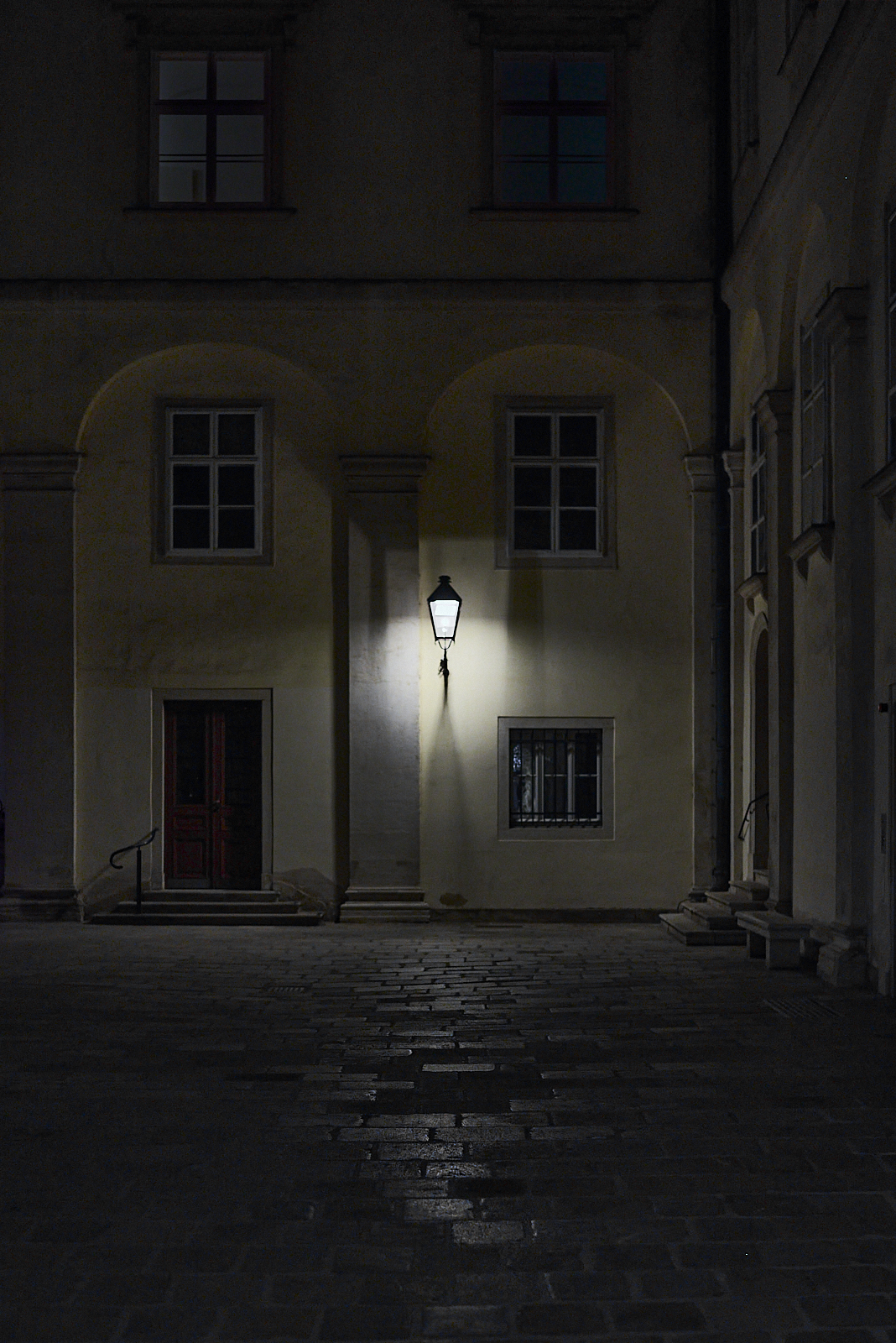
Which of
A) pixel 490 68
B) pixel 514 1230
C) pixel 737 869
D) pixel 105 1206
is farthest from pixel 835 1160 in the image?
pixel 490 68

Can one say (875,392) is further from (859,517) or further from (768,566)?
(768,566)

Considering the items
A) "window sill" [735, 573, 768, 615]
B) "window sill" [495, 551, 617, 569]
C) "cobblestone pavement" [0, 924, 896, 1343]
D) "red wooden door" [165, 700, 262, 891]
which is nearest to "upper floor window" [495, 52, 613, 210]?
"window sill" [495, 551, 617, 569]

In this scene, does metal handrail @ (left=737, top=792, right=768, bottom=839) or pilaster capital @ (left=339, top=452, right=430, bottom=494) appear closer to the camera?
metal handrail @ (left=737, top=792, right=768, bottom=839)

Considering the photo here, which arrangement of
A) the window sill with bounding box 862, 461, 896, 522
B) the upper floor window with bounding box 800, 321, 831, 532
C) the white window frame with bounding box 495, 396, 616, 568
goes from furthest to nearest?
the white window frame with bounding box 495, 396, 616, 568
the upper floor window with bounding box 800, 321, 831, 532
the window sill with bounding box 862, 461, 896, 522

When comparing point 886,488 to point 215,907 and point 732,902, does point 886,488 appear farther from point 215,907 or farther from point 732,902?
point 215,907

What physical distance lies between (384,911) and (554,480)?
209 inches

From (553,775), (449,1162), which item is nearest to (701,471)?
(553,775)

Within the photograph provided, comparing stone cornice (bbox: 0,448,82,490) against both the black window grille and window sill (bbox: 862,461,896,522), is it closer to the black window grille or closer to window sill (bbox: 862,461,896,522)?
the black window grille

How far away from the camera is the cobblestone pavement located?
4.82 m

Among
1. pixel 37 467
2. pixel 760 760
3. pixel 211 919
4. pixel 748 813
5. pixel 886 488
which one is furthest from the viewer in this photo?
pixel 37 467

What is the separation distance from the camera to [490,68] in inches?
690

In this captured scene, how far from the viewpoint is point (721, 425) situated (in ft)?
57.0

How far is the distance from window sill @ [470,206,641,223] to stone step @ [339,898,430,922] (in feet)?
25.3

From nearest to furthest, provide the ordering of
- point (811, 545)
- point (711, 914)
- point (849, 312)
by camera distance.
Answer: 1. point (849, 312)
2. point (811, 545)
3. point (711, 914)
